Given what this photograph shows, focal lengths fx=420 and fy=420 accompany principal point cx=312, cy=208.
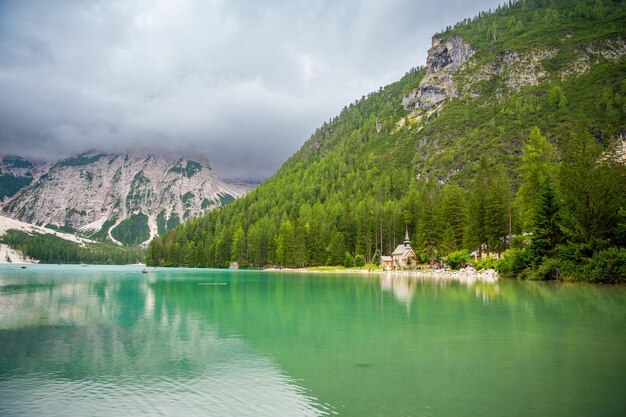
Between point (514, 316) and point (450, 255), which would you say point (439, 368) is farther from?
point (450, 255)

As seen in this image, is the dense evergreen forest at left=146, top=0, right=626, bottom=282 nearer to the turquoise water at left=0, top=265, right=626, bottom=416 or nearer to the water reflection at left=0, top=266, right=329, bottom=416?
the turquoise water at left=0, top=265, right=626, bottom=416

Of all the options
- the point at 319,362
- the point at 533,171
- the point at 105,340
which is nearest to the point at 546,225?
the point at 533,171

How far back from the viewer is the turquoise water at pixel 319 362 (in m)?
12.2

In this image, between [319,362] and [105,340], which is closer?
[319,362]

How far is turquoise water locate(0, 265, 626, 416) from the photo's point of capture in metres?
12.2

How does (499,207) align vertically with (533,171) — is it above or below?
below

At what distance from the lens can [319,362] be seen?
17.0m

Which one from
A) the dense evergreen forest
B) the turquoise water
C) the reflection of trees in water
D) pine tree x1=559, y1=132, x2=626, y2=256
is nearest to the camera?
the turquoise water

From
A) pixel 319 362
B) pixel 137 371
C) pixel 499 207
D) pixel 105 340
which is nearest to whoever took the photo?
pixel 137 371

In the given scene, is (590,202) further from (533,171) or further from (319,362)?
(319,362)

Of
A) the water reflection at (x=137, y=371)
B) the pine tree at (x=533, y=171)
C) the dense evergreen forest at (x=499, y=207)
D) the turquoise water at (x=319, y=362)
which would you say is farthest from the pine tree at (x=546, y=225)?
the water reflection at (x=137, y=371)

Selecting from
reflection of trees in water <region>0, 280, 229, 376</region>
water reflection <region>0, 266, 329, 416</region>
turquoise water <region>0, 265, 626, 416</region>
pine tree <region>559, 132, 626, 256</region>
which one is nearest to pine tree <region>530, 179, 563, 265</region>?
pine tree <region>559, 132, 626, 256</region>

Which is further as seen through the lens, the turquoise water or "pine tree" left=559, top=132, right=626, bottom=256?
"pine tree" left=559, top=132, right=626, bottom=256

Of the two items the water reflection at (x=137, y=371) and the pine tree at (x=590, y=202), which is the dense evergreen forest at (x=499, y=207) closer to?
the pine tree at (x=590, y=202)
